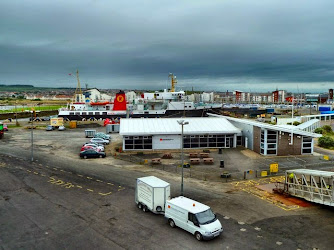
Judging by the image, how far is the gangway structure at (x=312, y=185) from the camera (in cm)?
1950

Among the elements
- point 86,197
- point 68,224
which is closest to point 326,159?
point 86,197

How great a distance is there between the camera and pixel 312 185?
20.7m

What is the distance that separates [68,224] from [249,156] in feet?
85.7

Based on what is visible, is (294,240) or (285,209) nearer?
(294,240)

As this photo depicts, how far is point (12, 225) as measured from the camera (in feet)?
57.4

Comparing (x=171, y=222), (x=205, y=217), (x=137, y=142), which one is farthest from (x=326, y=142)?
(x=171, y=222)

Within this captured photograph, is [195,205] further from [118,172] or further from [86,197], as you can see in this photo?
[118,172]

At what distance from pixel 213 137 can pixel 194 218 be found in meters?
27.8

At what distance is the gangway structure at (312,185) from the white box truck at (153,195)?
32.9ft

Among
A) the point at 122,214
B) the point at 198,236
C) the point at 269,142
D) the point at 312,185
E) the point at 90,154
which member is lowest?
the point at 122,214

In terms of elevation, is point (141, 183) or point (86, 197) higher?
point (141, 183)

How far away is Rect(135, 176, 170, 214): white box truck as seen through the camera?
18703 millimetres

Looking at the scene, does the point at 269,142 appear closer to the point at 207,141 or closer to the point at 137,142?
the point at 207,141

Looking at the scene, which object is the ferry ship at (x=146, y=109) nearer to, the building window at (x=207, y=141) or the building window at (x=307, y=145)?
the building window at (x=207, y=141)
